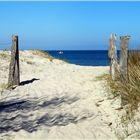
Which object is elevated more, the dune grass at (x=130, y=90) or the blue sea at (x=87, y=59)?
the dune grass at (x=130, y=90)

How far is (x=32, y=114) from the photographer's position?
32.4ft

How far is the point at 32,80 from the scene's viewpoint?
15.5 meters

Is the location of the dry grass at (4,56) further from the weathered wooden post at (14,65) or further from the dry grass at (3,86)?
the weathered wooden post at (14,65)

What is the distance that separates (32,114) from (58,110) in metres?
0.69

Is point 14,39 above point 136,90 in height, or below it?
above

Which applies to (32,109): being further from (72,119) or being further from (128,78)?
(128,78)

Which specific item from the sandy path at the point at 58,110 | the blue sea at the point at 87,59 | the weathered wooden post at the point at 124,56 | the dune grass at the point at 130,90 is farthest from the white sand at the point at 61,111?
the blue sea at the point at 87,59

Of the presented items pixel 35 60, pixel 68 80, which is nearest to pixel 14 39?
pixel 68 80

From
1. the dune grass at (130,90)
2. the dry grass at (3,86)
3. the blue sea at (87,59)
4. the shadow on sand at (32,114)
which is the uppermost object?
the dune grass at (130,90)

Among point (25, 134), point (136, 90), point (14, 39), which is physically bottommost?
point (25, 134)

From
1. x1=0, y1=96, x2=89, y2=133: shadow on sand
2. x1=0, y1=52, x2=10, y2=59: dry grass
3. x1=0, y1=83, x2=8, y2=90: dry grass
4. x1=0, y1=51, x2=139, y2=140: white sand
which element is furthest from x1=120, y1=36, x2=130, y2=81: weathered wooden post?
x1=0, y1=52, x2=10, y2=59: dry grass

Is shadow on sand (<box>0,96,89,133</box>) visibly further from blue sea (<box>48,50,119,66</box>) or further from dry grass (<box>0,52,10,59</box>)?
blue sea (<box>48,50,119,66</box>)

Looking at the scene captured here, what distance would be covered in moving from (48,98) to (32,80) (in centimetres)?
371

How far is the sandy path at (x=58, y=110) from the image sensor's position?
27.1 feet
